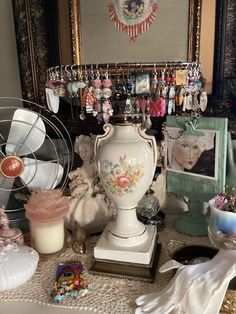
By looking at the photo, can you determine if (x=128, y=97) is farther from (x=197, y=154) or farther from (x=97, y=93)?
(x=197, y=154)

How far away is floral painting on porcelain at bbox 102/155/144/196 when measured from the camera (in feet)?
2.78

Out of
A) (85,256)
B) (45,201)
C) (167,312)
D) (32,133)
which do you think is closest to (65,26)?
(32,133)

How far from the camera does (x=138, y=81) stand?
770 millimetres

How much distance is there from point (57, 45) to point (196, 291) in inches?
36.6

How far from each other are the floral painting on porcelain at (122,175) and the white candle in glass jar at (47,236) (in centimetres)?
23

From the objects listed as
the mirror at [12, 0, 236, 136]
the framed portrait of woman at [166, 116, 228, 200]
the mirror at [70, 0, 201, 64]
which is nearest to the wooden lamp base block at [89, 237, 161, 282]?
the framed portrait of woman at [166, 116, 228, 200]

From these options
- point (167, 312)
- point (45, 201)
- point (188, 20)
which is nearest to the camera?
point (167, 312)

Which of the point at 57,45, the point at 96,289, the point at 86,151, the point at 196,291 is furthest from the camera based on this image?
the point at 57,45

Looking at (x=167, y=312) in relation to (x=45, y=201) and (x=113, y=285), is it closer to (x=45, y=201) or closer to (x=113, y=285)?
(x=113, y=285)

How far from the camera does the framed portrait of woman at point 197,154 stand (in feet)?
3.17

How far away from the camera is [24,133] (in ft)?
3.69

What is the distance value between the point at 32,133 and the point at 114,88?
1.41ft

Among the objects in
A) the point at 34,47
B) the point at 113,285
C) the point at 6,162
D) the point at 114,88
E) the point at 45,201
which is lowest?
the point at 113,285

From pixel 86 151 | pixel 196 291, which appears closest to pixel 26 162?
pixel 86 151
